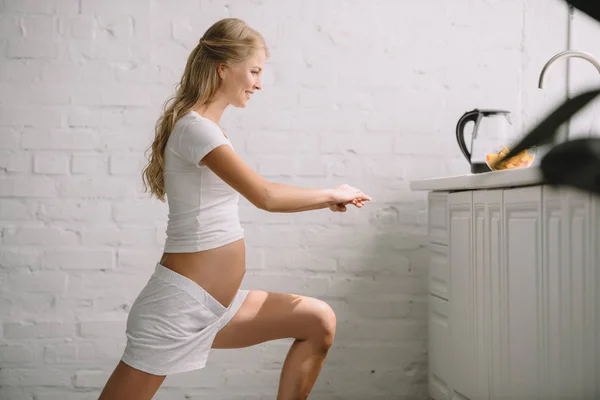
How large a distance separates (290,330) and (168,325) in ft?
1.27

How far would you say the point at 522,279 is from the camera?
1847mm

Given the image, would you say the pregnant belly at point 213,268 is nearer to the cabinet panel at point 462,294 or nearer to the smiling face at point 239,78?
the smiling face at point 239,78

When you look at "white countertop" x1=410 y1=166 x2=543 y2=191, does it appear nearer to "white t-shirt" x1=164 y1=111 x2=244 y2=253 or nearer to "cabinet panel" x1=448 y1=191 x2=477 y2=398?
"cabinet panel" x1=448 y1=191 x2=477 y2=398

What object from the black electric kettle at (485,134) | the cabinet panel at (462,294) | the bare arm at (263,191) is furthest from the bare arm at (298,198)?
the black electric kettle at (485,134)

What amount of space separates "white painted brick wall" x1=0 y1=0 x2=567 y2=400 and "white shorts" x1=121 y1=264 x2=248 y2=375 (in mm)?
957

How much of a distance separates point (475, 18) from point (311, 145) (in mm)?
906

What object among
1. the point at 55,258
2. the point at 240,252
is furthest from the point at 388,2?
the point at 55,258

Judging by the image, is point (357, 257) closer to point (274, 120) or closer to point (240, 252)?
point (274, 120)

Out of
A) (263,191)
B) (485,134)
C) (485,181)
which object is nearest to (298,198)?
(263,191)

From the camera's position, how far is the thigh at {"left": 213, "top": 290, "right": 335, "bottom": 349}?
1951 mm

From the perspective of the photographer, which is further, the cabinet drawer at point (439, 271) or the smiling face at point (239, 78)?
the cabinet drawer at point (439, 271)

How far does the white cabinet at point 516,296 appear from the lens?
1.57m

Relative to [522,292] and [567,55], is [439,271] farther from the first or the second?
[567,55]

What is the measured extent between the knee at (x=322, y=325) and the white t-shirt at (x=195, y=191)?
338 mm
